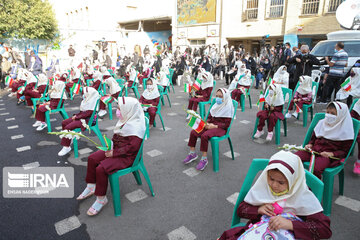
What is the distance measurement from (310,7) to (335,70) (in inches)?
424

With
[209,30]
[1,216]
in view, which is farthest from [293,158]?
[209,30]

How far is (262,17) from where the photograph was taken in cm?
1648

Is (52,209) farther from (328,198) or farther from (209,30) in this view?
(209,30)

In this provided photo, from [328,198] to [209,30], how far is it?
19291 mm

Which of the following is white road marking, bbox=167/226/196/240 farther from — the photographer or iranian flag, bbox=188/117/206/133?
the photographer

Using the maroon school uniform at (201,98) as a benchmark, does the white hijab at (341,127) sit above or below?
above

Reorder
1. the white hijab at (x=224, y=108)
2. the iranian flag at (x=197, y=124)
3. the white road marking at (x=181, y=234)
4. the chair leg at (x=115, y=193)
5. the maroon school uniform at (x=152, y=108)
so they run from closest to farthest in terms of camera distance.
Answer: the white road marking at (x=181, y=234)
the chair leg at (x=115, y=193)
the iranian flag at (x=197, y=124)
the white hijab at (x=224, y=108)
the maroon school uniform at (x=152, y=108)

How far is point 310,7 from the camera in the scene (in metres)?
14.4

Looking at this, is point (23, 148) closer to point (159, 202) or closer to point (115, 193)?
point (115, 193)

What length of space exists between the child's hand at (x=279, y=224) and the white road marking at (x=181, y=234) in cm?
97

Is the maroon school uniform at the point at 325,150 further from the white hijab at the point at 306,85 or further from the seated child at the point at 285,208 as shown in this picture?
the white hijab at the point at 306,85

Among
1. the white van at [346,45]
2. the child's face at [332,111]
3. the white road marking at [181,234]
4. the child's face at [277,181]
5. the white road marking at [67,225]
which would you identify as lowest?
the white road marking at [67,225]

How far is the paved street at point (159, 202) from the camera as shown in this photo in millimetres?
2260

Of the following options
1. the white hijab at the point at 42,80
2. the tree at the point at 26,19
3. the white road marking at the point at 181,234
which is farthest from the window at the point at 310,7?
the tree at the point at 26,19
